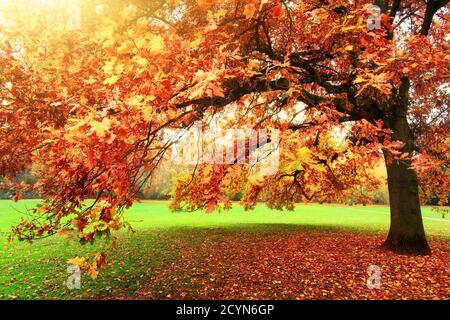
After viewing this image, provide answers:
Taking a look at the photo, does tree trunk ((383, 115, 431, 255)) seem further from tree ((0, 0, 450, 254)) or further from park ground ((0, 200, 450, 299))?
park ground ((0, 200, 450, 299))

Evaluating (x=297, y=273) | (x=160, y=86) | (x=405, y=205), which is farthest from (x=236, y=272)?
(x=160, y=86)

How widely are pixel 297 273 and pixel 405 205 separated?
4.48m

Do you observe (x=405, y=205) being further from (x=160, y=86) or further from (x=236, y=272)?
(x=160, y=86)

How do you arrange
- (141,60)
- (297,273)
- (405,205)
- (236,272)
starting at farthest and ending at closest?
(405,205), (236,272), (297,273), (141,60)

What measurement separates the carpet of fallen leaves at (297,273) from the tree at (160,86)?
1515 mm

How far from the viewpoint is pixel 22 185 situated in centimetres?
569

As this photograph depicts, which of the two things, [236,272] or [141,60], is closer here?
[141,60]

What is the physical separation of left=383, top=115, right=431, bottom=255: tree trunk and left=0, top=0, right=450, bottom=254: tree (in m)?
0.03

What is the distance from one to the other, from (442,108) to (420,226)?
14.9 feet

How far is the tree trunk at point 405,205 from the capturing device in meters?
10.5

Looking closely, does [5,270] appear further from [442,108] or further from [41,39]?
[442,108]

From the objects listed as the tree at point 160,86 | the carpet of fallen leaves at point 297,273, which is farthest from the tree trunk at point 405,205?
the carpet of fallen leaves at point 297,273

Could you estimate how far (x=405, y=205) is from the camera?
1059 cm
